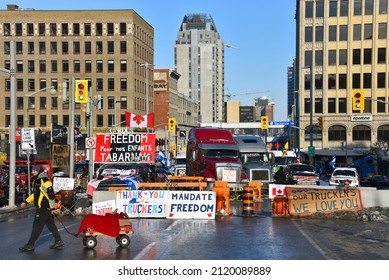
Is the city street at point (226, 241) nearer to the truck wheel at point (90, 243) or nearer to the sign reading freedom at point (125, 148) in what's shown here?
the truck wheel at point (90, 243)

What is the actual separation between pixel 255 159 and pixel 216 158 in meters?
4.81

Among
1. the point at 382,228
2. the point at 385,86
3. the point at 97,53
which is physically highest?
the point at 97,53

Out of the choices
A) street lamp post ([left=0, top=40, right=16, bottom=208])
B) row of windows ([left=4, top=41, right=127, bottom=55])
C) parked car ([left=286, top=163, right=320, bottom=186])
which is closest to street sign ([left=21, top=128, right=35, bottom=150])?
street lamp post ([left=0, top=40, right=16, bottom=208])

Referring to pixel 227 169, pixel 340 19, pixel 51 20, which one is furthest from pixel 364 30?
pixel 227 169

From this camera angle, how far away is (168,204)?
21297 mm

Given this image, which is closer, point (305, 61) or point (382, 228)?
point (382, 228)

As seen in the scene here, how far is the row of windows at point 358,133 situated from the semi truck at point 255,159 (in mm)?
43095

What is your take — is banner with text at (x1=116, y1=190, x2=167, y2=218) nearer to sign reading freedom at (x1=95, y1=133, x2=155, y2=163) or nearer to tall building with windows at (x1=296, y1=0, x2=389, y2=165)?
sign reading freedom at (x1=95, y1=133, x2=155, y2=163)

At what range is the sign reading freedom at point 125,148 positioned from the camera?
33.0 metres

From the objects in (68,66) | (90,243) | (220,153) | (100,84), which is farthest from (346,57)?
(90,243)

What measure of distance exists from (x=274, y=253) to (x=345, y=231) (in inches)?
204

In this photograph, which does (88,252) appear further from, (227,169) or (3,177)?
(227,169)

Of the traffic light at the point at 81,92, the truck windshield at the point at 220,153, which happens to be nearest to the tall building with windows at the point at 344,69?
the truck windshield at the point at 220,153

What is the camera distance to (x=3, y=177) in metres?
28.0
